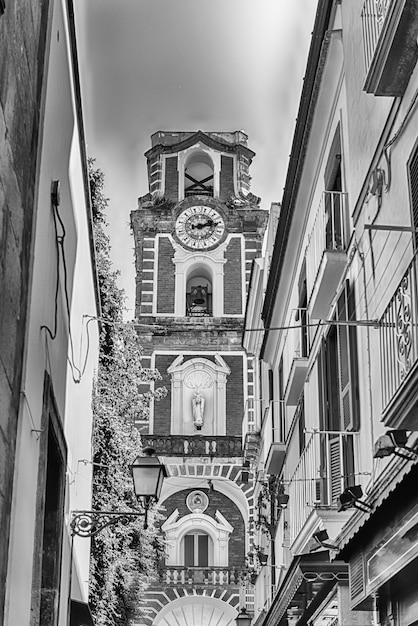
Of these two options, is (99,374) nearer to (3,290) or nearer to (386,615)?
(386,615)

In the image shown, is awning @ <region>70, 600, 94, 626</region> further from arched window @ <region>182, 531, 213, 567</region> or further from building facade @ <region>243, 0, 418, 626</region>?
arched window @ <region>182, 531, 213, 567</region>

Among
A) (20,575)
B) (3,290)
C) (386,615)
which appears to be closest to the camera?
(3,290)

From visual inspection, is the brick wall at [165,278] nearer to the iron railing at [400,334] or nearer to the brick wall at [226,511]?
the brick wall at [226,511]

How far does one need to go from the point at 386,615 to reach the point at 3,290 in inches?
229

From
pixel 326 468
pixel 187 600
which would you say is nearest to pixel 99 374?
pixel 326 468

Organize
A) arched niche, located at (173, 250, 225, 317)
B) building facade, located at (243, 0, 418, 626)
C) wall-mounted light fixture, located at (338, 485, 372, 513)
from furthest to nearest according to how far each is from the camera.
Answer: arched niche, located at (173, 250, 225, 317)
wall-mounted light fixture, located at (338, 485, 372, 513)
building facade, located at (243, 0, 418, 626)

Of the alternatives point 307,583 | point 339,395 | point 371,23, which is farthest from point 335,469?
point 371,23

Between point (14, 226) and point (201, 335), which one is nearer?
point (14, 226)

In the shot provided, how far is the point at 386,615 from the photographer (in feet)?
36.4

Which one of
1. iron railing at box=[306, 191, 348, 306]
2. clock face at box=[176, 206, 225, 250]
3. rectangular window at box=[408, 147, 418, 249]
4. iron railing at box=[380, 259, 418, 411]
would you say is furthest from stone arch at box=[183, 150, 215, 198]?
iron railing at box=[380, 259, 418, 411]

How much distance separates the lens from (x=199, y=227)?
44.4 meters

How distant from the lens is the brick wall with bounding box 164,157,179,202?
44.9m

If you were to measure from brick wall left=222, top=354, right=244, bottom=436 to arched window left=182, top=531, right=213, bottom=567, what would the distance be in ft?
13.2

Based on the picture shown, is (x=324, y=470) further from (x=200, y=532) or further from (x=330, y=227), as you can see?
(x=200, y=532)
